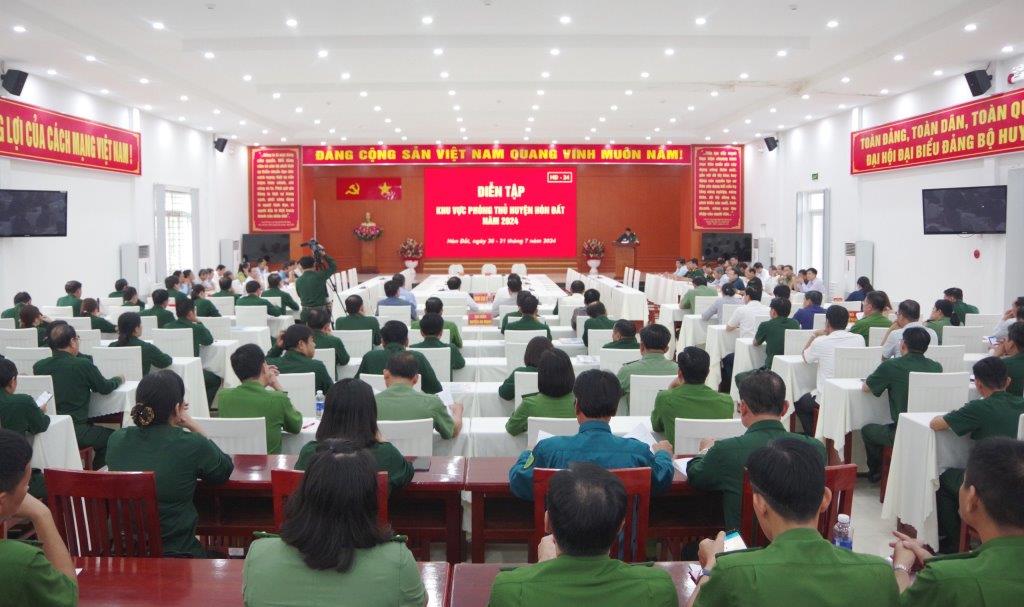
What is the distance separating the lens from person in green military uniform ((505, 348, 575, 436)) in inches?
158

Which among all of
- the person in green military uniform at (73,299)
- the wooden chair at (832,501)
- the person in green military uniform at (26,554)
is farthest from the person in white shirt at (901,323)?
the person in green military uniform at (73,299)

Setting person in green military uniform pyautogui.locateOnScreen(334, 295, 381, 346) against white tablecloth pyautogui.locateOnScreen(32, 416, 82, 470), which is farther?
person in green military uniform pyautogui.locateOnScreen(334, 295, 381, 346)

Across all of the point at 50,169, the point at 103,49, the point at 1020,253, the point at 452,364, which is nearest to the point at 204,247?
the point at 50,169

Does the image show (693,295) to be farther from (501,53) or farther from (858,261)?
(858,261)

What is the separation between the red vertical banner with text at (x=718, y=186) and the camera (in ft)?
67.9

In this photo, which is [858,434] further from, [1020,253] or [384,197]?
[384,197]

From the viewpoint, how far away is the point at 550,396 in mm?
4066

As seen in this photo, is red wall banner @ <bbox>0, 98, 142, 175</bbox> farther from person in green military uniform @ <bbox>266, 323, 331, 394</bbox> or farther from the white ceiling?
person in green military uniform @ <bbox>266, 323, 331, 394</bbox>

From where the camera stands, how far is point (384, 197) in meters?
23.9

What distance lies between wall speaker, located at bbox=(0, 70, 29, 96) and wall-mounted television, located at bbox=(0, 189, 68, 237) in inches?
50.3

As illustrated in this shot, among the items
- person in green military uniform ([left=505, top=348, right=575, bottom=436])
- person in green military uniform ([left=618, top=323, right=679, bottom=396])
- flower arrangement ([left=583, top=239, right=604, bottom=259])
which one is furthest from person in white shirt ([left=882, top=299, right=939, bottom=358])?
flower arrangement ([left=583, top=239, right=604, bottom=259])

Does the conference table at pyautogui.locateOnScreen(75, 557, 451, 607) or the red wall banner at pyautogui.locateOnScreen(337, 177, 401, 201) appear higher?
the red wall banner at pyautogui.locateOnScreen(337, 177, 401, 201)

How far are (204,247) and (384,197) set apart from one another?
264 inches

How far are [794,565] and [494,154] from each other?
19.6 meters
